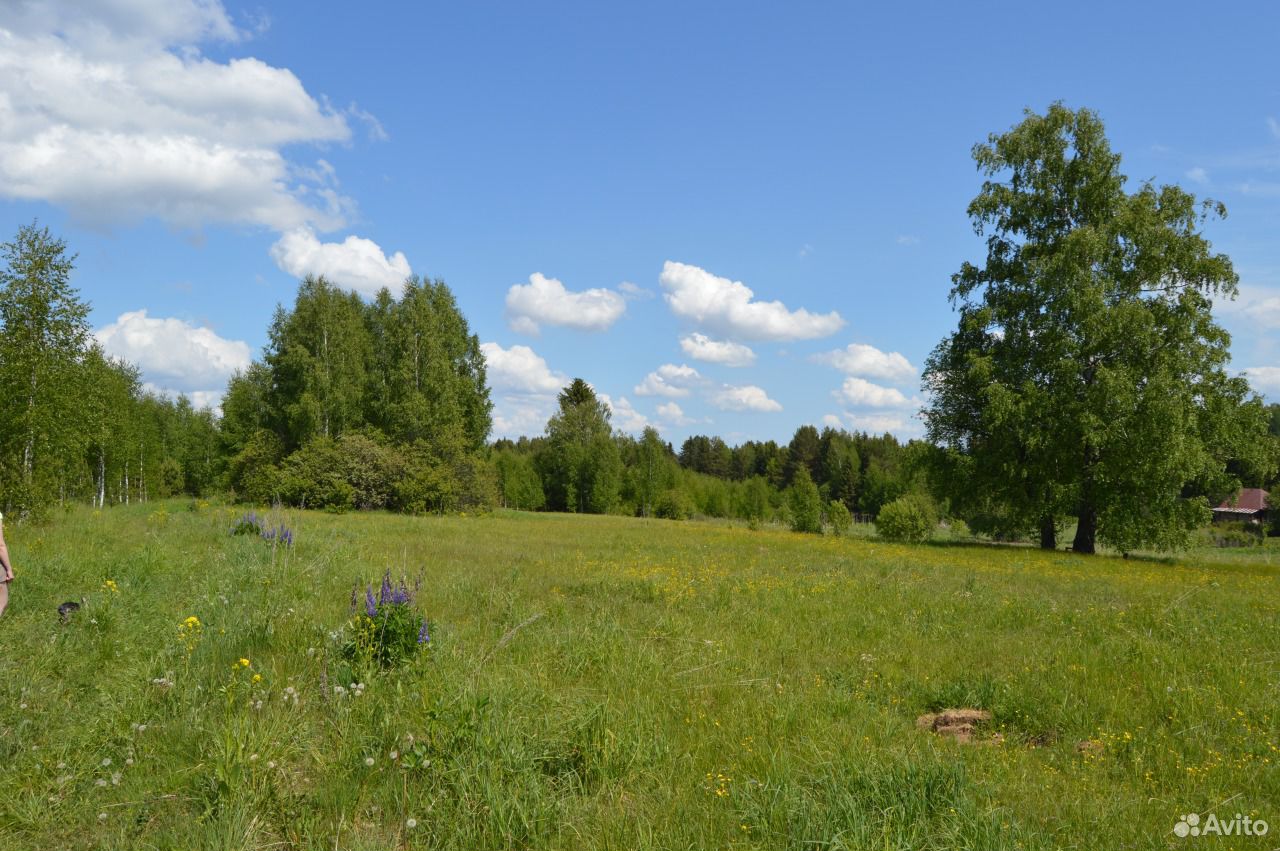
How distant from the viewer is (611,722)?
492 centimetres

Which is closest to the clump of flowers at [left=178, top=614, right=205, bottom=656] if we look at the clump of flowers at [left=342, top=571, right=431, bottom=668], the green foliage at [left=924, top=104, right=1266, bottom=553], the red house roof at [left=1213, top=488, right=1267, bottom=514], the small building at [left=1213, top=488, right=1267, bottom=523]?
the clump of flowers at [left=342, top=571, right=431, bottom=668]

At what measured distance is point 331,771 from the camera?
4359mm

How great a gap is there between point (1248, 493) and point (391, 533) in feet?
345

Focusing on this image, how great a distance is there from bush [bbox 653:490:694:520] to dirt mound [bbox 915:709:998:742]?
5972cm

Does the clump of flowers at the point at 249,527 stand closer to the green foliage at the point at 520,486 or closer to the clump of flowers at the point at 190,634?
the clump of flowers at the point at 190,634

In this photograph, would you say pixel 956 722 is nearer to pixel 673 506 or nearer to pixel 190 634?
pixel 190 634

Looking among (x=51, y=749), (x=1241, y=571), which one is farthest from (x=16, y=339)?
(x=1241, y=571)

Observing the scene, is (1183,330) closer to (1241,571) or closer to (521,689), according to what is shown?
(1241,571)

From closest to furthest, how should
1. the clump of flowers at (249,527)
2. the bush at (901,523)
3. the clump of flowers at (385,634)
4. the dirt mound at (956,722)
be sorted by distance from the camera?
the dirt mound at (956,722) → the clump of flowers at (385,634) → the clump of flowers at (249,527) → the bush at (901,523)

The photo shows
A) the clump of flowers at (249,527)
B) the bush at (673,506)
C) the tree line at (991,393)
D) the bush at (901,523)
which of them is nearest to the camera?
the clump of flowers at (249,527)

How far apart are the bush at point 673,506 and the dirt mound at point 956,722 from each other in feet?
196

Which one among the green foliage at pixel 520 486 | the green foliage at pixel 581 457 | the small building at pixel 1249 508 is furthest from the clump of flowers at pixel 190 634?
the small building at pixel 1249 508

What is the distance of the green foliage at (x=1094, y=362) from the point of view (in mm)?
22641

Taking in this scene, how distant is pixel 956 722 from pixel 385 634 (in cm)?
508
